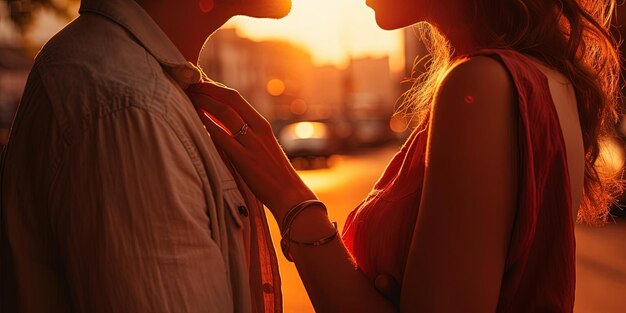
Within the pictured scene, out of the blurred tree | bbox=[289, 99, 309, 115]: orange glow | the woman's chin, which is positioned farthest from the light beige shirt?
bbox=[289, 99, 309, 115]: orange glow

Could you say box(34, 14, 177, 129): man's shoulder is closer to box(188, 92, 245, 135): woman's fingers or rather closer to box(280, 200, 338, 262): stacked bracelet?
box(188, 92, 245, 135): woman's fingers

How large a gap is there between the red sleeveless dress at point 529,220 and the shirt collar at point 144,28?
2.32 ft

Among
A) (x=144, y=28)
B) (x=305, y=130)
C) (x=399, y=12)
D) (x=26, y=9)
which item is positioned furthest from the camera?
(x=305, y=130)

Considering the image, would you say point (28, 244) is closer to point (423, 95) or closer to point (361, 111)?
point (423, 95)

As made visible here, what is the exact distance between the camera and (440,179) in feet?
5.74

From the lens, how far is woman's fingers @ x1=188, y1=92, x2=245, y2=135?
1959 millimetres

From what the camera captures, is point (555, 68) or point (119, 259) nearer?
point (119, 259)

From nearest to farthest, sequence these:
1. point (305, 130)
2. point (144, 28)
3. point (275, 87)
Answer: point (144, 28)
point (305, 130)
point (275, 87)

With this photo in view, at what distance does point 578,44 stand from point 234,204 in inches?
43.5

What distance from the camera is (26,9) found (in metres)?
6.69

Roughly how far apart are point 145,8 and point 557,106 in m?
1.07

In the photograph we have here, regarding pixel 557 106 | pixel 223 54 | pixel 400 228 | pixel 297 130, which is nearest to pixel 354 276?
pixel 400 228

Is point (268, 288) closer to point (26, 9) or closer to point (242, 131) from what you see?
point (242, 131)

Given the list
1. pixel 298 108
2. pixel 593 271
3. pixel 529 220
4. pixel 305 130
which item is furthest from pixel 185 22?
pixel 298 108
